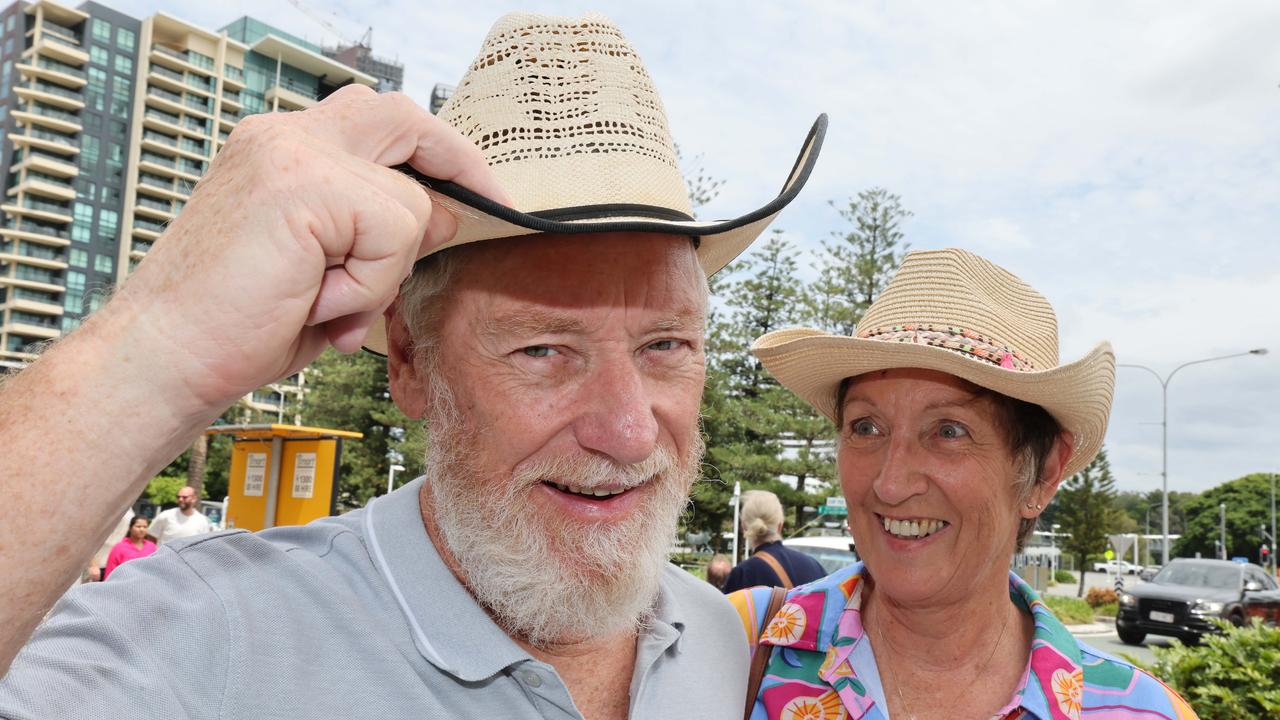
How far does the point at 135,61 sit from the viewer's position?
287 ft

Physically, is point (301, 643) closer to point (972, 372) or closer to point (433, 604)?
point (433, 604)

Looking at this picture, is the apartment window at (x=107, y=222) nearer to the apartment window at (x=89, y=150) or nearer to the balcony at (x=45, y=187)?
the balcony at (x=45, y=187)

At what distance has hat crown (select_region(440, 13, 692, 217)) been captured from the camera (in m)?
1.69

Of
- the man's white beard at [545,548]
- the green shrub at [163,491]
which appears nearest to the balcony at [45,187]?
the green shrub at [163,491]

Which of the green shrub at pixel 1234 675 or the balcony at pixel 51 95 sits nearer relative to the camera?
the green shrub at pixel 1234 675

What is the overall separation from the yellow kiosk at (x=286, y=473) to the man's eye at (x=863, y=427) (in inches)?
432

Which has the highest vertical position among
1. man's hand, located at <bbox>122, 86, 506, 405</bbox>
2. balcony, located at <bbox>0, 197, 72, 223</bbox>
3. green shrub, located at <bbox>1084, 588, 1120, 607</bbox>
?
balcony, located at <bbox>0, 197, 72, 223</bbox>

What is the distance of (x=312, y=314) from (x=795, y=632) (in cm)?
163

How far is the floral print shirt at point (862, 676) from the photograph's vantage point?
6.81ft

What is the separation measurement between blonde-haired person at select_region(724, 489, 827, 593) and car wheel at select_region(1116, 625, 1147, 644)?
40.0 feet

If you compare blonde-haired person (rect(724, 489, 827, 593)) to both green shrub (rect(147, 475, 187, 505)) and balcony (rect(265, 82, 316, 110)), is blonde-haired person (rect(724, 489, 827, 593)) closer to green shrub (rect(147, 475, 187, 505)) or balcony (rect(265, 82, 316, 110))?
green shrub (rect(147, 475, 187, 505))

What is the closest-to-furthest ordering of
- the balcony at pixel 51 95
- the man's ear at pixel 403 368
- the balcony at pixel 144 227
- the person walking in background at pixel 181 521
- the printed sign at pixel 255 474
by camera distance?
the man's ear at pixel 403 368 < the person walking in background at pixel 181 521 < the printed sign at pixel 255 474 < the balcony at pixel 51 95 < the balcony at pixel 144 227

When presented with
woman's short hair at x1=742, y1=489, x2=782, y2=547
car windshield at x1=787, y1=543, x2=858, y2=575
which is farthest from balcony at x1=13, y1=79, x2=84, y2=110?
woman's short hair at x1=742, y1=489, x2=782, y2=547

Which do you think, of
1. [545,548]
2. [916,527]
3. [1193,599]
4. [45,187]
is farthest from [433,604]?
[45,187]
